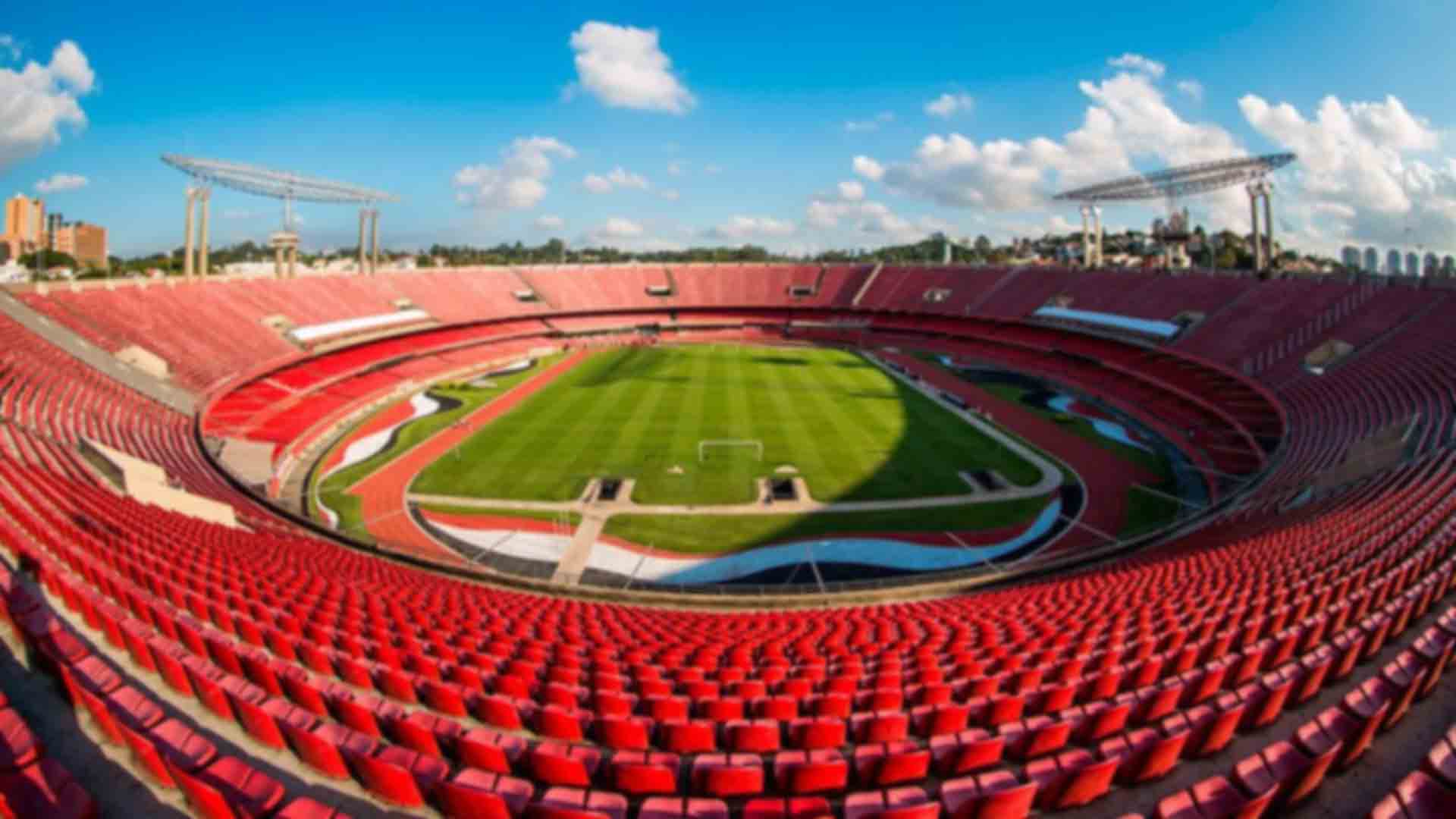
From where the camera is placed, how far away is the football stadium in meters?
6.55

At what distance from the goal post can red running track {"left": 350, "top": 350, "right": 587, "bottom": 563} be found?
12148mm

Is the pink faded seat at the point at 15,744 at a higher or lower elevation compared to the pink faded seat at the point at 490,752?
higher

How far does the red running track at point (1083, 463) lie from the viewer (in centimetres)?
2615

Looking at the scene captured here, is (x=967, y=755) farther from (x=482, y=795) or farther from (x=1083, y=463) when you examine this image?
(x=1083, y=463)

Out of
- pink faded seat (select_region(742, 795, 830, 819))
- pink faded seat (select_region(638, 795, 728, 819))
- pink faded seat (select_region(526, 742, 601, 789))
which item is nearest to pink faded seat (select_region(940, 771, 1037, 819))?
pink faded seat (select_region(742, 795, 830, 819))

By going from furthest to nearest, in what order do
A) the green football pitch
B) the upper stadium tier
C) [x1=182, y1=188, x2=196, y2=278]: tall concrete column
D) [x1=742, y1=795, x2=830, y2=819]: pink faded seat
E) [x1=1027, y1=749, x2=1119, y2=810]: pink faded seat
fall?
1. [x1=182, y1=188, x2=196, y2=278]: tall concrete column
2. the green football pitch
3. the upper stadium tier
4. [x1=1027, y1=749, x2=1119, y2=810]: pink faded seat
5. [x1=742, y1=795, x2=830, y2=819]: pink faded seat

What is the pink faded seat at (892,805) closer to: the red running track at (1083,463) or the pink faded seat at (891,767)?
the pink faded seat at (891,767)

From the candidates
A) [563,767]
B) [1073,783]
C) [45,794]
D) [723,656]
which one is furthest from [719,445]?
[45,794]

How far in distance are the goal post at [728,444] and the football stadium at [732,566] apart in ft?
0.92

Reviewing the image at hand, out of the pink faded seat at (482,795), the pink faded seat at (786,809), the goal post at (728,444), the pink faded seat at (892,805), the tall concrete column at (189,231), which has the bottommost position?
the goal post at (728,444)

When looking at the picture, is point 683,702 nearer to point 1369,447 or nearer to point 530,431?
point 1369,447

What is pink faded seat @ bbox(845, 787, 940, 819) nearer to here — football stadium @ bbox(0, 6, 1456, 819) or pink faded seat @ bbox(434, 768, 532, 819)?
football stadium @ bbox(0, 6, 1456, 819)

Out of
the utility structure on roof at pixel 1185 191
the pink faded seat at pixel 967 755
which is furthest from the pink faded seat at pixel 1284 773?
the utility structure on roof at pixel 1185 191

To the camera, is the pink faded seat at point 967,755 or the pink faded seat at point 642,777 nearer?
the pink faded seat at point 642,777
